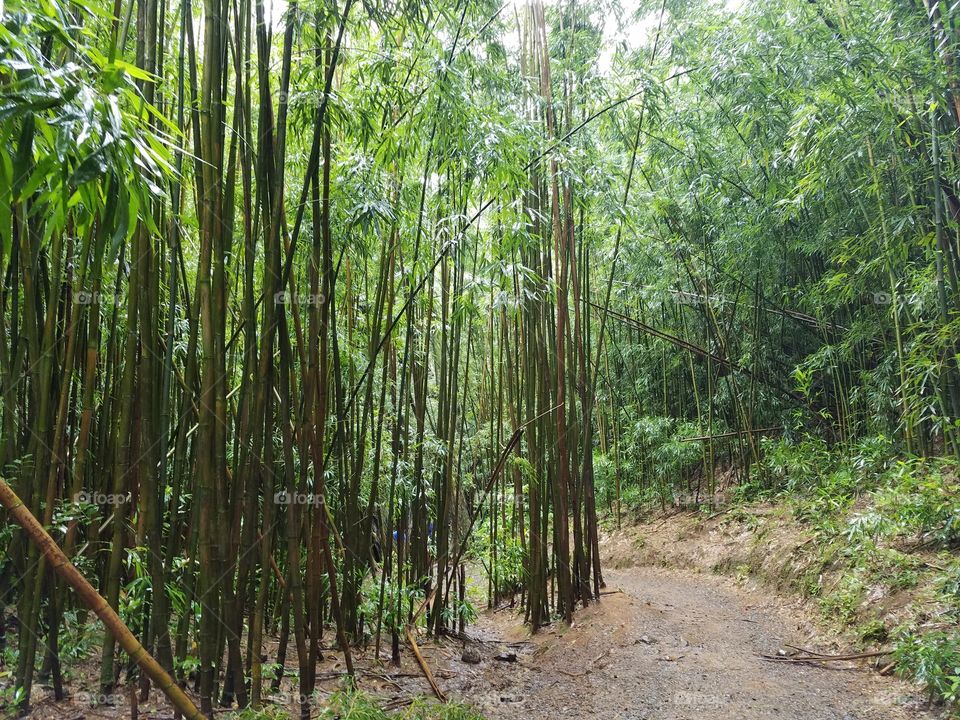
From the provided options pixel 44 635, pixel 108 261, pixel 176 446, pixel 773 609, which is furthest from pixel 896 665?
pixel 108 261

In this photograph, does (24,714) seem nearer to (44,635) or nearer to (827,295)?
(44,635)

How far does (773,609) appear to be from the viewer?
15.5 feet

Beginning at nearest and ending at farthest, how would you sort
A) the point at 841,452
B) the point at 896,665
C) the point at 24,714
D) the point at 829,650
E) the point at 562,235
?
the point at 24,714 < the point at 896,665 < the point at 829,650 < the point at 562,235 < the point at 841,452

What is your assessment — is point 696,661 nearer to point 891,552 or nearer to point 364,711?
point 891,552

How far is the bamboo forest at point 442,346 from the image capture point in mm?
2109

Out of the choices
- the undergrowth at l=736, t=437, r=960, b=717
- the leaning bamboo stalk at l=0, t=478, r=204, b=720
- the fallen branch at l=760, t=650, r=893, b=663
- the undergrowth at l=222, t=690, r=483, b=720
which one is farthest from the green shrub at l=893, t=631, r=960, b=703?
the leaning bamboo stalk at l=0, t=478, r=204, b=720

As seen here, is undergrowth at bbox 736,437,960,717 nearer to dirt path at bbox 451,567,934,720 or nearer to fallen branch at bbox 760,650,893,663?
fallen branch at bbox 760,650,893,663

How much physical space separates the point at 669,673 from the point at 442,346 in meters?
2.23

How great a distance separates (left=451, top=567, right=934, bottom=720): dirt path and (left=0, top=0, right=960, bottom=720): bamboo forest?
0.03 meters

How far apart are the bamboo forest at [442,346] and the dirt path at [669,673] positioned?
0.03 meters

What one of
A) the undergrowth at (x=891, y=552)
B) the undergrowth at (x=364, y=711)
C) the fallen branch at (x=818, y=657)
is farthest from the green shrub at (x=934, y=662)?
the undergrowth at (x=364, y=711)

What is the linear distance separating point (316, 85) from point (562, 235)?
2.25 meters

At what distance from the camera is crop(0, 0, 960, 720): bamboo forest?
211 cm

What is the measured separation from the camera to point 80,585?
1.13 meters
